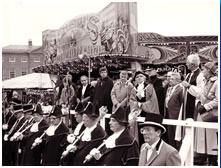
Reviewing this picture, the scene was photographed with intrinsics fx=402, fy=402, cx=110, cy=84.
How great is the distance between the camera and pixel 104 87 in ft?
12.5

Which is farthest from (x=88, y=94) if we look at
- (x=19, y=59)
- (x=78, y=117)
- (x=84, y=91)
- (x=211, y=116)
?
(x=211, y=116)

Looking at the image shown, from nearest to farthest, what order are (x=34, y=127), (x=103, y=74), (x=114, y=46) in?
(x=114, y=46) → (x=103, y=74) → (x=34, y=127)

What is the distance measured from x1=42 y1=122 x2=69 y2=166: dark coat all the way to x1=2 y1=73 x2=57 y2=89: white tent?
1.49 ft

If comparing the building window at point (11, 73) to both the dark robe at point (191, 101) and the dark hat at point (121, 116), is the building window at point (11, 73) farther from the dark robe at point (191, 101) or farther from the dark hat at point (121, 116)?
the dark robe at point (191, 101)

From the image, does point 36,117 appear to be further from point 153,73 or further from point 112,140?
point 153,73

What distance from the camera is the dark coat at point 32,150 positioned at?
3.82 m

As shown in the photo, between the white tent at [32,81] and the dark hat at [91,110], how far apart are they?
52 cm

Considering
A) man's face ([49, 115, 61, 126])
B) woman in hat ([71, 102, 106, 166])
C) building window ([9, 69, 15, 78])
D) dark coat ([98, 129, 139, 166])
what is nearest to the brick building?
building window ([9, 69, 15, 78])

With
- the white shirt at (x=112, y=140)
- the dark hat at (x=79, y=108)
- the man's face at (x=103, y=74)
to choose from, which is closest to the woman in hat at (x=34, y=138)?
the dark hat at (x=79, y=108)

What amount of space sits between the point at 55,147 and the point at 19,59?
2.92 ft

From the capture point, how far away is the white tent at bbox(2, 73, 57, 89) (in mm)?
3802

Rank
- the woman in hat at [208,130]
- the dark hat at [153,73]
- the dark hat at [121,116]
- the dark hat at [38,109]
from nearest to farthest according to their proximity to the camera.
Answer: the dark hat at [121,116] → the woman in hat at [208,130] → the dark hat at [153,73] → the dark hat at [38,109]

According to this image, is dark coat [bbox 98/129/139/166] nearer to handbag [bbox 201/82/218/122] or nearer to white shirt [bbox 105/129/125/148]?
white shirt [bbox 105/129/125/148]

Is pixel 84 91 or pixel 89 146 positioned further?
pixel 84 91
